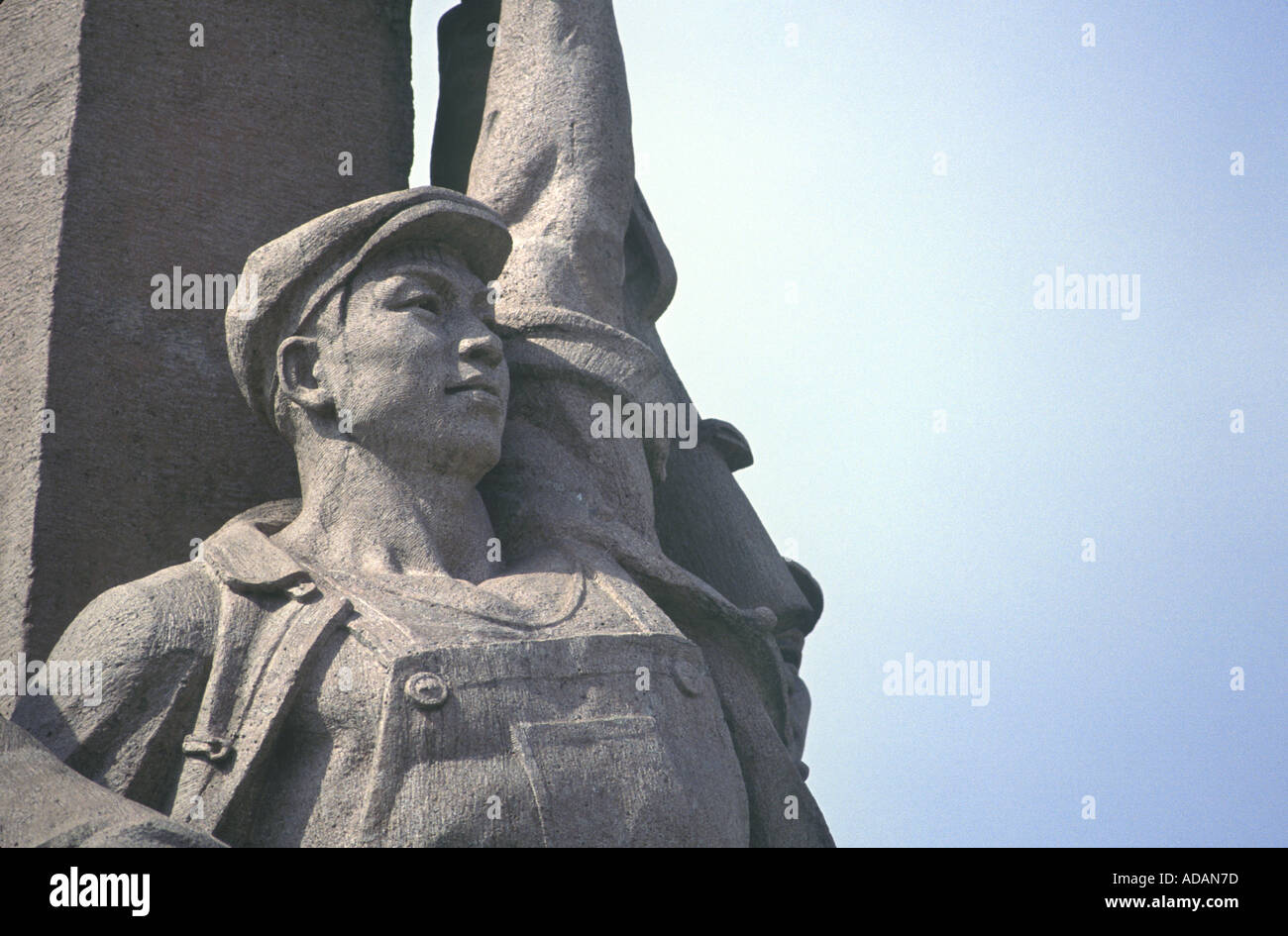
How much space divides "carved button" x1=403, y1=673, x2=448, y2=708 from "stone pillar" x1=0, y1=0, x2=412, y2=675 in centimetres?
159

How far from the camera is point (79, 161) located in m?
7.43

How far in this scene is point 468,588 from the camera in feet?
20.3

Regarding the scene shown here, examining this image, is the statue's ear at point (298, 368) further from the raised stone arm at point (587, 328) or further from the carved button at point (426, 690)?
the carved button at point (426, 690)

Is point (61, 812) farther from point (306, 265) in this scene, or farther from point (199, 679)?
point (306, 265)

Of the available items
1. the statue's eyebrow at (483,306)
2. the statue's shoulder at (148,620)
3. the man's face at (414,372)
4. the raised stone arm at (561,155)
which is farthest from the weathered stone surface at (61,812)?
the raised stone arm at (561,155)

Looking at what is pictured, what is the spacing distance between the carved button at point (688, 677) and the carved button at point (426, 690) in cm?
80

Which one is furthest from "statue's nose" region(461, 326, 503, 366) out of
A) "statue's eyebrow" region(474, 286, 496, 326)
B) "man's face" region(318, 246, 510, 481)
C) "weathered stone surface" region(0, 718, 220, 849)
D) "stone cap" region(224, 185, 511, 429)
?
"weathered stone surface" region(0, 718, 220, 849)

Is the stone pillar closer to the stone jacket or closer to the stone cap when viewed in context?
the stone cap

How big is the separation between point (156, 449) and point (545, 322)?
4.71ft

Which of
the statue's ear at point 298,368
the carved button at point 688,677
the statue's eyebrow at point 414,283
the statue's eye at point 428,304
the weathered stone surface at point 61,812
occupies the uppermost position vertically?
the statue's eyebrow at point 414,283

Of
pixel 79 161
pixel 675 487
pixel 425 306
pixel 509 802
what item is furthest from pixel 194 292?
pixel 509 802

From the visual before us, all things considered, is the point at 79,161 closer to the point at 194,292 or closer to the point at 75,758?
the point at 194,292

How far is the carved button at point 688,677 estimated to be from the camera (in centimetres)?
620

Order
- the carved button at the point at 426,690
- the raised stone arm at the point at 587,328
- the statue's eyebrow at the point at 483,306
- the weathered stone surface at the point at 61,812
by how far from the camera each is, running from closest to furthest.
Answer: the weathered stone surface at the point at 61,812 < the carved button at the point at 426,690 < the statue's eyebrow at the point at 483,306 < the raised stone arm at the point at 587,328
